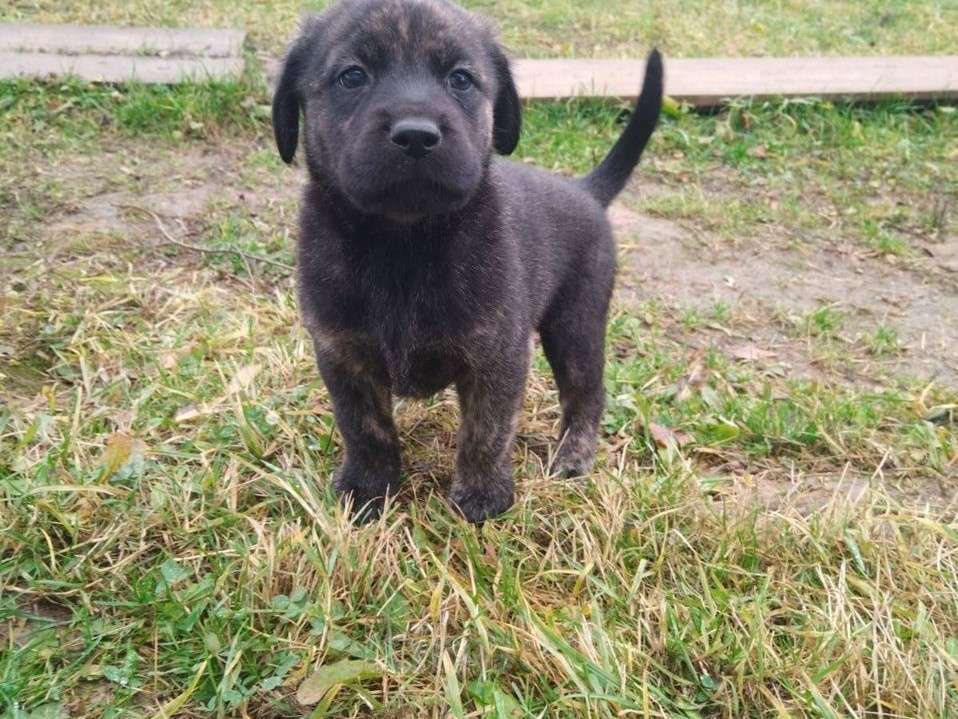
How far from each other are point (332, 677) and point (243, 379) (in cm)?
161

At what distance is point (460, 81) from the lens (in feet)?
9.00

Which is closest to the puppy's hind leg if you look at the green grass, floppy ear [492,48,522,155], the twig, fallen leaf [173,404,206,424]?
the green grass

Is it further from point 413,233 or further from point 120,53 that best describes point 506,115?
point 120,53

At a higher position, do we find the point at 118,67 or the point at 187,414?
the point at 118,67

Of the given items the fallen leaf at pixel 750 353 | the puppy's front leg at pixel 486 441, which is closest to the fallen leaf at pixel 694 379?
the fallen leaf at pixel 750 353

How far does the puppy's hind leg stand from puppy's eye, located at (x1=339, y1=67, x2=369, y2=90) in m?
1.22

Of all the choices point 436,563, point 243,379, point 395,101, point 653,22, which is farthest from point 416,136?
point 653,22

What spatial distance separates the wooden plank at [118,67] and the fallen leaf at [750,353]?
12.9ft

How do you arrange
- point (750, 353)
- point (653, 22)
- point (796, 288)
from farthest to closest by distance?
point (653, 22) → point (796, 288) → point (750, 353)

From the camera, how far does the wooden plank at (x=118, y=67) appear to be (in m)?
6.20

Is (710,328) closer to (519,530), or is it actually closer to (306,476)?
(519,530)

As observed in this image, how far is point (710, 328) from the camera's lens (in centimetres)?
469

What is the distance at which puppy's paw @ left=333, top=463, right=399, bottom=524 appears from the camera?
10.2ft

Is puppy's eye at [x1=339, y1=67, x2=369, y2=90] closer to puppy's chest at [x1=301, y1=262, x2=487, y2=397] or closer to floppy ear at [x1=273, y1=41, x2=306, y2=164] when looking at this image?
floppy ear at [x1=273, y1=41, x2=306, y2=164]
